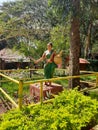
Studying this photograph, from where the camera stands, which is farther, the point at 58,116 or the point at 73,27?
the point at 73,27

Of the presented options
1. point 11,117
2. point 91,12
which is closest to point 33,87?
point 11,117

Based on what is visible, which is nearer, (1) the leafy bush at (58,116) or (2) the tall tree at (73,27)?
(1) the leafy bush at (58,116)

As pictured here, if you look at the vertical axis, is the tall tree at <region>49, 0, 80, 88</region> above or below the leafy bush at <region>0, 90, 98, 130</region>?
above

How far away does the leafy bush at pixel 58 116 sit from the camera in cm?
367

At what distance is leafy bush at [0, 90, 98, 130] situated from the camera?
367 cm

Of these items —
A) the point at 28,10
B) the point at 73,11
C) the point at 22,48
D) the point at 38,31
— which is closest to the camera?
the point at 73,11

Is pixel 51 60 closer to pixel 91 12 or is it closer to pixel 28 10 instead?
pixel 91 12

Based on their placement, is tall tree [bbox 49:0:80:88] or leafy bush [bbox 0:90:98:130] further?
tall tree [bbox 49:0:80:88]

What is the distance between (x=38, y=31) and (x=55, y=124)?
15.4 m

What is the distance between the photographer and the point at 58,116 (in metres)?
3.84

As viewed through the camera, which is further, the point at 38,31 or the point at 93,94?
the point at 38,31

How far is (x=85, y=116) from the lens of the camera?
4055 mm

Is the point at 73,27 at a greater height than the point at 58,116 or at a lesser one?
greater

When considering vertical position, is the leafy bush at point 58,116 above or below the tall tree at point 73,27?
below
